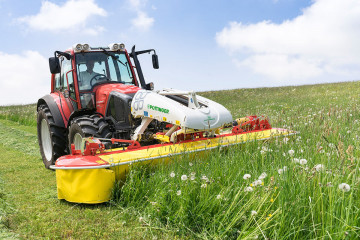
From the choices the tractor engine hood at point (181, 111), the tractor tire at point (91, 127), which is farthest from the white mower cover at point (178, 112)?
the tractor tire at point (91, 127)

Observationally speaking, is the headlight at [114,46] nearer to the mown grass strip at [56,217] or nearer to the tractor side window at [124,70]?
the tractor side window at [124,70]

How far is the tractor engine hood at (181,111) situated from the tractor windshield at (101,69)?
4.47ft

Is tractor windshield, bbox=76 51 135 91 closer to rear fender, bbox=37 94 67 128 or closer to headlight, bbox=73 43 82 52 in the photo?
headlight, bbox=73 43 82 52

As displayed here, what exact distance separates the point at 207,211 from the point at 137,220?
96cm

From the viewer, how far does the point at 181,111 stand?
520 cm

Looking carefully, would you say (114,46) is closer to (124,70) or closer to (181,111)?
(124,70)

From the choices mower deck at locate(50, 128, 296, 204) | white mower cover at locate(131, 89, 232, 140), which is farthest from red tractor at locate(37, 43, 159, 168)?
mower deck at locate(50, 128, 296, 204)

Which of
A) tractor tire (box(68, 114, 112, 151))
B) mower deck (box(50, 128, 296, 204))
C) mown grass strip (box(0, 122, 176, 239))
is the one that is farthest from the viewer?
tractor tire (box(68, 114, 112, 151))

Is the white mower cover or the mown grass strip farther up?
the white mower cover

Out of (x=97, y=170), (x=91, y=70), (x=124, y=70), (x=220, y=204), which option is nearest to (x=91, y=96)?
(x=91, y=70)

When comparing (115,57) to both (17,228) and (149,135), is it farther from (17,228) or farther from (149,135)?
(17,228)

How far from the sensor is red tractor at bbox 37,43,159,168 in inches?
239

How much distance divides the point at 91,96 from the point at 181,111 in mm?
2284

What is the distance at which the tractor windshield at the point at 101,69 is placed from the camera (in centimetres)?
680
